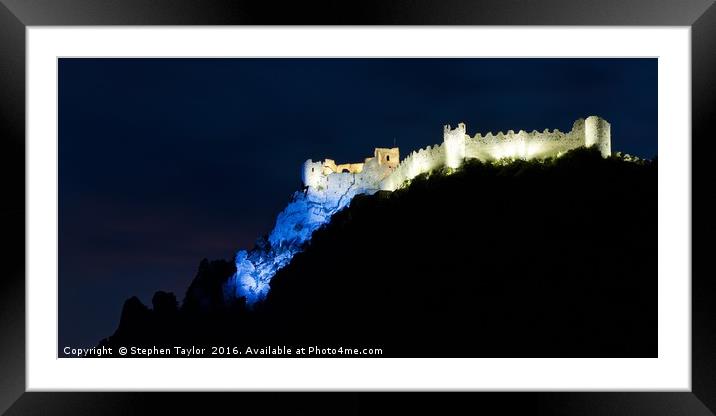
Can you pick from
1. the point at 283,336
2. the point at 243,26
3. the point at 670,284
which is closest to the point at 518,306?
the point at 283,336

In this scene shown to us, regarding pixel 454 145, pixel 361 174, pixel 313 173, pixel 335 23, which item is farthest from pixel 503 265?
pixel 335 23

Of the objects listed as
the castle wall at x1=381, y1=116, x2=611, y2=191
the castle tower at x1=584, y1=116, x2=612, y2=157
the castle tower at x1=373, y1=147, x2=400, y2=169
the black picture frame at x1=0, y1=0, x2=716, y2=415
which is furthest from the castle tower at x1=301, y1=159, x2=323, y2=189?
the black picture frame at x1=0, y1=0, x2=716, y2=415

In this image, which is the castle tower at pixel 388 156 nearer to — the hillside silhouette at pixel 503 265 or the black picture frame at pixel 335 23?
the hillside silhouette at pixel 503 265

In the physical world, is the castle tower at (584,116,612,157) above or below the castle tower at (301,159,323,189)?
above

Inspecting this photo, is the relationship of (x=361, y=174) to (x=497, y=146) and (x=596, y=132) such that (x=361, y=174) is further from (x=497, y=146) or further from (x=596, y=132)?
(x=596, y=132)

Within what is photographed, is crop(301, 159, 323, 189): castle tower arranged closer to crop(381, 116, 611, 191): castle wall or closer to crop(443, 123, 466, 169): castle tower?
crop(381, 116, 611, 191): castle wall

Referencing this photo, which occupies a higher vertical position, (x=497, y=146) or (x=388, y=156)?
(x=388, y=156)
